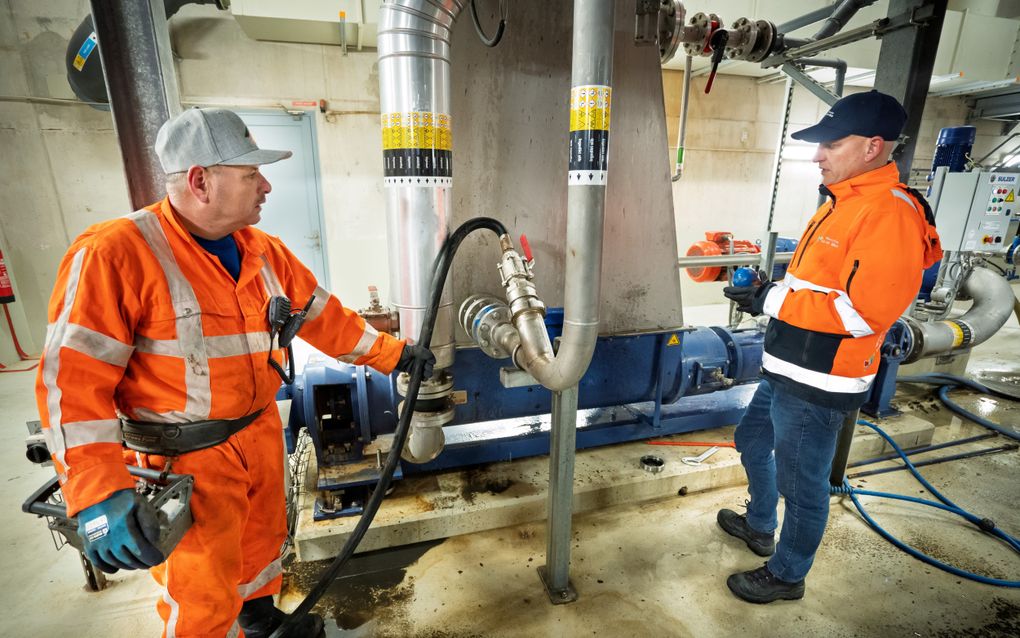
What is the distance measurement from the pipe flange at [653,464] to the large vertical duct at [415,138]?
131cm

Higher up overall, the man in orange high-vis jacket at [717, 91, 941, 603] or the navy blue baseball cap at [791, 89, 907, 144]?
the navy blue baseball cap at [791, 89, 907, 144]

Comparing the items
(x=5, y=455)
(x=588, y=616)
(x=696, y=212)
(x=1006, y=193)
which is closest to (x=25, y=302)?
(x=5, y=455)

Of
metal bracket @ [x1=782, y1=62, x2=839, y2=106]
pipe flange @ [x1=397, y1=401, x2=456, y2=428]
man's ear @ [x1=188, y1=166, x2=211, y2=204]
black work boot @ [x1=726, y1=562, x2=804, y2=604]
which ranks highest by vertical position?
metal bracket @ [x1=782, y1=62, x2=839, y2=106]

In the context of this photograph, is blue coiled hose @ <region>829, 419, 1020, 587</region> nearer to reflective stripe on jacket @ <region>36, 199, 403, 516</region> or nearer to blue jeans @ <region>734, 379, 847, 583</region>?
blue jeans @ <region>734, 379, 847, 583</region>

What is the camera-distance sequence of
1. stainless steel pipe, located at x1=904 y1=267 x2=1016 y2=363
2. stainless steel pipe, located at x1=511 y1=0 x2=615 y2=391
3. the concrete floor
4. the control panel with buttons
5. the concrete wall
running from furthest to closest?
1. the concrete wall
2. the control panel with buttons
3. stainless steel pipe, located at x1=904 y1=267 x2=1016 y2=363
4. the concrete floor
5. stainless steel pipe, located at x1=511 y1=0 x2=615 y2=391

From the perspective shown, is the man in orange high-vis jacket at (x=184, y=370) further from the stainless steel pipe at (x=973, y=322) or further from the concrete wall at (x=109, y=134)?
the concrete wall at (x=109, y=134)

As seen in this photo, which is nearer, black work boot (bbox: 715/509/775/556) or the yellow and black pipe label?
the yellow and black pipe label

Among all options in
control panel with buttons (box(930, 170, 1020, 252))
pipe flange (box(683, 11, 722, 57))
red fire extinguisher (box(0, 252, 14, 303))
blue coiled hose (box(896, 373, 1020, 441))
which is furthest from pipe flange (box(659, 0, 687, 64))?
red fire extinguisher (box(0, 252, 14, 303))

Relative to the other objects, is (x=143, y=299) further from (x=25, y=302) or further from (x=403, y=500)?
(x=25, y=302)

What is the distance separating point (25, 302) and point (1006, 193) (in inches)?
319

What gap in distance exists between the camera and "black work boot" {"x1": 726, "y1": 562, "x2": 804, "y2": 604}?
1.70m

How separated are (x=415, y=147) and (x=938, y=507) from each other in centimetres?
289

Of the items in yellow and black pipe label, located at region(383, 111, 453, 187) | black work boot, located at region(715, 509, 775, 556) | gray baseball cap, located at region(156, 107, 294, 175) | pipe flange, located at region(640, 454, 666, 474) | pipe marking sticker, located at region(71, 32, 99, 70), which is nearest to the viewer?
gray baseball cap, located at region(156, 107, 294, 175)

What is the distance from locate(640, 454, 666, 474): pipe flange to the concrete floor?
16 cm
